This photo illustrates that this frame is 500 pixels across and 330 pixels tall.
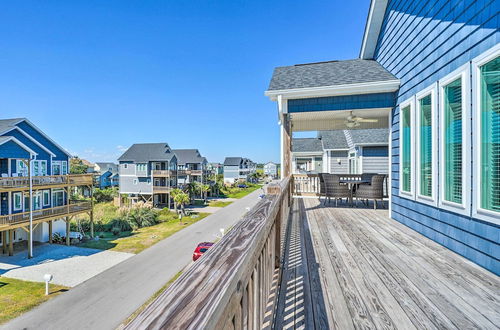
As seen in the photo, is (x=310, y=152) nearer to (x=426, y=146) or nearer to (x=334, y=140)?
(x=334, y=140)

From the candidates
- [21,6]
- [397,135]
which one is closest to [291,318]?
[397,135]

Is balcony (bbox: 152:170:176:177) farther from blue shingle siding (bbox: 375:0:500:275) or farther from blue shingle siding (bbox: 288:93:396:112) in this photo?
blue shingle siding (bbox: 375:0:500:275)

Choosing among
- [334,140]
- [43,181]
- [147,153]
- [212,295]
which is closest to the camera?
[212,295]

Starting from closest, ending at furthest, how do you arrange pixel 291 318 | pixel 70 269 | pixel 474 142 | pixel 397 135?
pixel 291 318
pixel 474 142
pixel 397 135
pixel 70 269

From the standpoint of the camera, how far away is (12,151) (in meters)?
10.6

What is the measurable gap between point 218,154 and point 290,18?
6050 cm

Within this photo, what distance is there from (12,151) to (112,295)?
30.0ft

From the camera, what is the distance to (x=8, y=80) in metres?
20.6

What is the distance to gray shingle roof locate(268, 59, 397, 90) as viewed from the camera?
17.7ft

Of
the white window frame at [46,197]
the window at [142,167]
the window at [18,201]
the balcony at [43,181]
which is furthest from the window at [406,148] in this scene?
the window at [142,167]

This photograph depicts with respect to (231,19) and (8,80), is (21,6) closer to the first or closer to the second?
(231,19)

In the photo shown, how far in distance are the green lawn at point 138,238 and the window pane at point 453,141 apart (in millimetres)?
12102

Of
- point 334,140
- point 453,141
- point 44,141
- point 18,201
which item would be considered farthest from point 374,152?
point 44,141

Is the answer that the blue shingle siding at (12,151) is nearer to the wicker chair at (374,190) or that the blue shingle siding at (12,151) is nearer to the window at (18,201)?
the window at (18,201)
